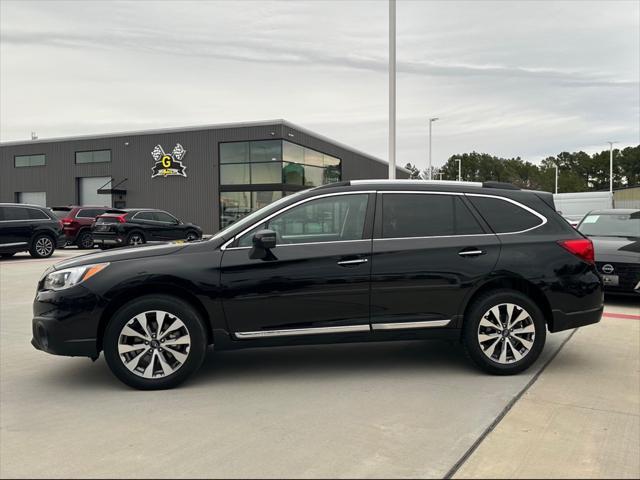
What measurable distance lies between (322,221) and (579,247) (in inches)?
91.2

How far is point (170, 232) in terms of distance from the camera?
21.1 metres

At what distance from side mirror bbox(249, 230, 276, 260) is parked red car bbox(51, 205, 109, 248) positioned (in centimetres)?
1819

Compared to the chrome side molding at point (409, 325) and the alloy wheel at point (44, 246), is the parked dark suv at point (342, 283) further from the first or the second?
the alloy wheel at point (44, 246)

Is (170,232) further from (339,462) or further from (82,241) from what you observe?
(339,462)

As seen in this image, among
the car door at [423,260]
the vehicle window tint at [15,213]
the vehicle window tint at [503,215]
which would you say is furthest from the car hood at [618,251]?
the vehicle window tint at [15,213]

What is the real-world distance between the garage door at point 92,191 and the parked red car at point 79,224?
16312mm

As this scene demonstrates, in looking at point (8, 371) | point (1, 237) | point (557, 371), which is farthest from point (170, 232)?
point (557, 371)

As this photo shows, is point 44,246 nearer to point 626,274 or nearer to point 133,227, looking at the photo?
point 133,227

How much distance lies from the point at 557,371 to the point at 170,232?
18.1 meters

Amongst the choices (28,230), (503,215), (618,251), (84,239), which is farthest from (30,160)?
(503,215)

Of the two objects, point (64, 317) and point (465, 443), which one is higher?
point (64, 317)

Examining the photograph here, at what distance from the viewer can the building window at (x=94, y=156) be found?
3712 centimetres

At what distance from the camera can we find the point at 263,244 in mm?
4375

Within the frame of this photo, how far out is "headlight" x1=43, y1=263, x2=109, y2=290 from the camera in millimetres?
4395
